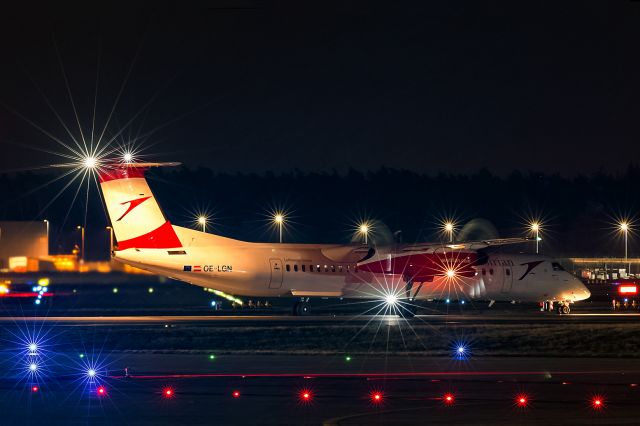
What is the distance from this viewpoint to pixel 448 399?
79.9 feet

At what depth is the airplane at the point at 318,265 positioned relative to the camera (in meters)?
51.7

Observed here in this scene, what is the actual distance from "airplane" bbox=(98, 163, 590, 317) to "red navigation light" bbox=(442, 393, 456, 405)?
29160mm

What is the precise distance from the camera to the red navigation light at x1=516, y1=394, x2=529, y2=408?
23531 mm

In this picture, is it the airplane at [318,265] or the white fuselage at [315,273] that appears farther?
the white fuselage at [315,273]

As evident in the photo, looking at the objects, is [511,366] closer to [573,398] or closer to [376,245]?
[573,398]

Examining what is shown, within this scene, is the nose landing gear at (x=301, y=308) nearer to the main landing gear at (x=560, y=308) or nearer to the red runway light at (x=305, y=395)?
the main landing gear at (x=560, y=308)

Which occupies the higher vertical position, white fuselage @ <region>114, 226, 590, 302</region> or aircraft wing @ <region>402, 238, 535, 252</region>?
aircraft wing @ <region>402, 238, 535, 252</region>

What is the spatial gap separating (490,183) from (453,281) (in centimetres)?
11176

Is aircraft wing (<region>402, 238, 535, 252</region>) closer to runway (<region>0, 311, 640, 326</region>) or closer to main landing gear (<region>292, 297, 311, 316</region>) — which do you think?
runway (<region>0, 311, 640, 326</region>)

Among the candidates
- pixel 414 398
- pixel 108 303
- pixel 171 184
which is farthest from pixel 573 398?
pixel 171 184

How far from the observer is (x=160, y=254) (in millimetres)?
51781

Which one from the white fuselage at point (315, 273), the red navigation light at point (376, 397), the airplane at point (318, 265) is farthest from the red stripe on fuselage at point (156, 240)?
the red navigation light at point (376, 397)

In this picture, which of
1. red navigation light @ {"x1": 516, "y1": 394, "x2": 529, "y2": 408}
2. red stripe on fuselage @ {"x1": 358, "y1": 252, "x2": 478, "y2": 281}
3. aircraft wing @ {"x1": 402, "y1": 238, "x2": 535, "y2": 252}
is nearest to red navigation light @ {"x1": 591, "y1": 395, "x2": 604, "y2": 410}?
red navigation light @ {"x1": 516, "y1": 394, "x2": 529, "y2": 408}

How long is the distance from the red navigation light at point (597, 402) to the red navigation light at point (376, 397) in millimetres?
5028
